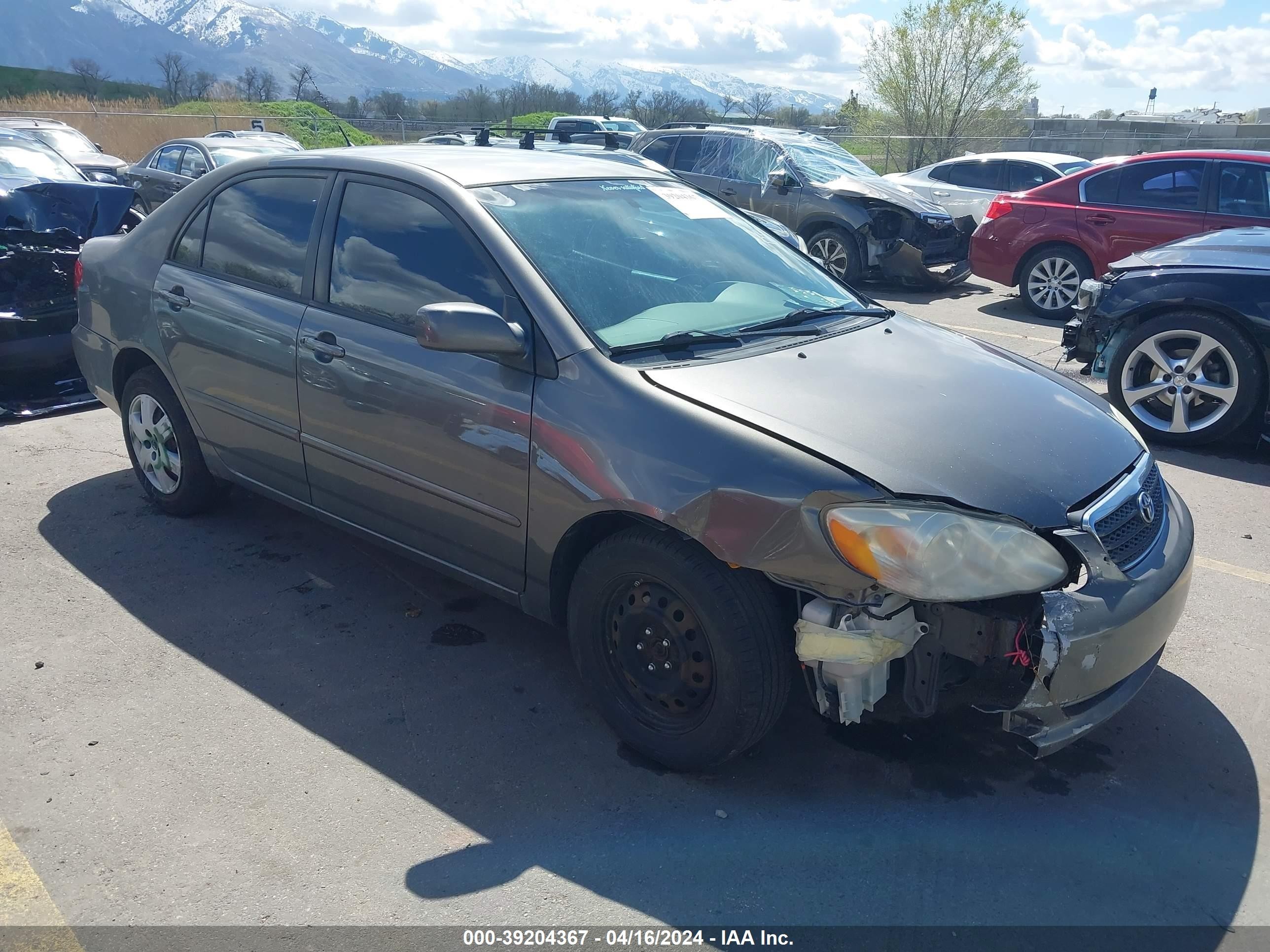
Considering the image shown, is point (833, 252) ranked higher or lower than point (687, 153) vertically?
lower

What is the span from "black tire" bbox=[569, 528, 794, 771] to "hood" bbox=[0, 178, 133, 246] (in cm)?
598

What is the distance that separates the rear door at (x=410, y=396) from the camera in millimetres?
3207

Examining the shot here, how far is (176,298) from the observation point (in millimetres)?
4422

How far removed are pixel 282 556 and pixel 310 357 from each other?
118 cm

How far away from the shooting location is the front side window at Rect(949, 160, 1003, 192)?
44.7ft

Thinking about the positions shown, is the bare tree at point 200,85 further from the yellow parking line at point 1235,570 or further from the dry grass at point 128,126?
the yellow parking line at point 1235,570

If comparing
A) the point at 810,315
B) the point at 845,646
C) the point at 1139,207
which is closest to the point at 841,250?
the point at 1139,207

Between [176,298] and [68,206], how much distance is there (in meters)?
4.04

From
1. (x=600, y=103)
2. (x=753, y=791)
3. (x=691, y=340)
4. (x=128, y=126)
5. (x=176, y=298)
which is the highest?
(x=600, y=103)

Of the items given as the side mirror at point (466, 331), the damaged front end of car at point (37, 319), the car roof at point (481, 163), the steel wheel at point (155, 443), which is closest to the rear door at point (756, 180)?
the damaged front end of car at point (37, 319)

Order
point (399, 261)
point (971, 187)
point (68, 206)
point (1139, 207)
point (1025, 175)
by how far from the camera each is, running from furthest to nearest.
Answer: point (971, 187) < point (1025, 175) < point (1139, 207) < point (68, 206) < point (399, 261)

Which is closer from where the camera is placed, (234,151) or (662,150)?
(662,150)

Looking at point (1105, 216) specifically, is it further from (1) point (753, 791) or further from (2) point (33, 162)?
(2) point (33, 162)

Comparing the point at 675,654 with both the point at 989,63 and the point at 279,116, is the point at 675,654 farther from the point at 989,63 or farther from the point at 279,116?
the point at 279,116
